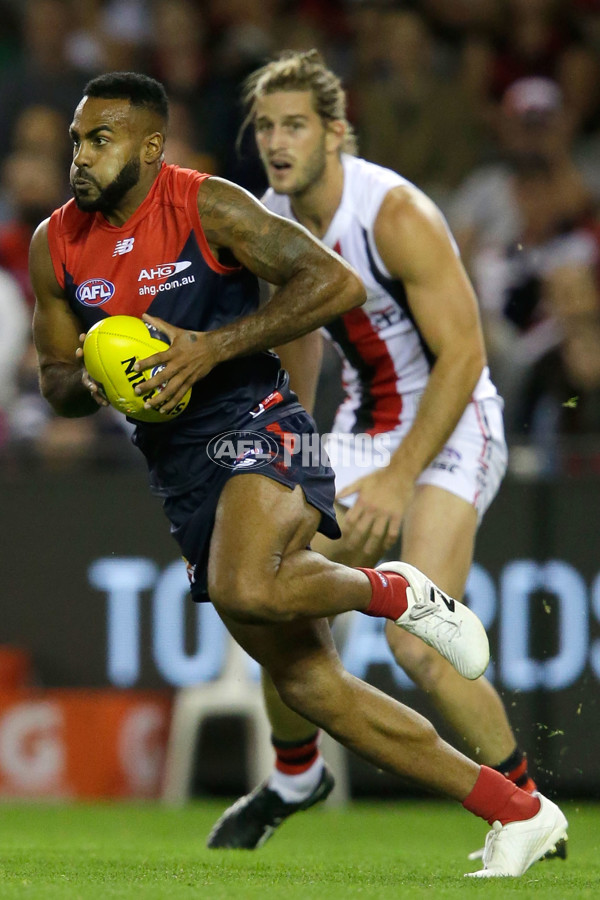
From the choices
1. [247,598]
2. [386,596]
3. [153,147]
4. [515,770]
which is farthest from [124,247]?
[515,770]

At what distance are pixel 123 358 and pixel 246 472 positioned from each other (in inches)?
20.2

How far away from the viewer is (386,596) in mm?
4586

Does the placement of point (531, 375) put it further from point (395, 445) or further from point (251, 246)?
point (251, 246)

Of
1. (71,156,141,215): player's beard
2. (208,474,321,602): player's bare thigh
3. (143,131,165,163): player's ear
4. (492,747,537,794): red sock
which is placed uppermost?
(143,131,165,163): player's ear

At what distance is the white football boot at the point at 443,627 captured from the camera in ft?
15.3

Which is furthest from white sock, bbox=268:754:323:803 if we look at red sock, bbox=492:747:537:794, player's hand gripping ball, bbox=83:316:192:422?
player's hand gripping ball, bbox=83:316:192:422

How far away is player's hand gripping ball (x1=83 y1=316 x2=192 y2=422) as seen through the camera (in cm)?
427

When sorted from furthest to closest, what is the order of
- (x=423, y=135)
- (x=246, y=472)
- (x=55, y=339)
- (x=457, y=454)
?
(x=423, y=135)
(x=457, y=454)
(x=55, y=339)
(x=246, y=472)

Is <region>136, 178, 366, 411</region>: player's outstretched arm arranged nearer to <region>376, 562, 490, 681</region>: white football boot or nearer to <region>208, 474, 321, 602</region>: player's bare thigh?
<region>208, 474, 321, 602</region>: player's bare thigh

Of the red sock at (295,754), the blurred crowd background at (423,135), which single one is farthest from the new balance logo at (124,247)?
the blurred crowd background at (423,135)

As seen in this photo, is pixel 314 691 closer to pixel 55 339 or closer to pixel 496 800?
pixel 496 800

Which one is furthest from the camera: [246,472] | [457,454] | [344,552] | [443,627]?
[457,454]

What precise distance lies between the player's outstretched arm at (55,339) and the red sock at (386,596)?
110 cm

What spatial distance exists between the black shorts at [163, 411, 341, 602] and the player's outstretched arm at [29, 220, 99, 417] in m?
0.46
